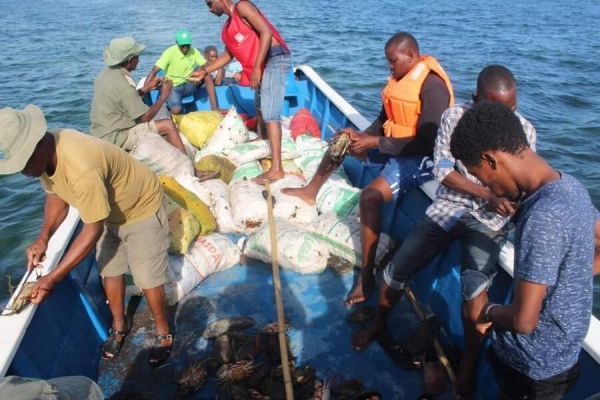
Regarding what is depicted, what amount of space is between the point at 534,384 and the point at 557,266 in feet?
2.15

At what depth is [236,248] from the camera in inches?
153

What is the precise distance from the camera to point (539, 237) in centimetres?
155

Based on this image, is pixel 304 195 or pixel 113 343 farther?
pixel 304 195

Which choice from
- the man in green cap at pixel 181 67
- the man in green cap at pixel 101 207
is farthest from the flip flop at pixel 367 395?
the man in green cap at pixel 181 67

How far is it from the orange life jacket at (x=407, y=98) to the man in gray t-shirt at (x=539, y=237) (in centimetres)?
154

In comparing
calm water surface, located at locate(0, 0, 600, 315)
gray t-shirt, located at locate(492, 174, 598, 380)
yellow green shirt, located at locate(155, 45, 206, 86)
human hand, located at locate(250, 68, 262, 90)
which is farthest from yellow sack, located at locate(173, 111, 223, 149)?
gray t-shirt, located at locate(492, 174, 598, 380)

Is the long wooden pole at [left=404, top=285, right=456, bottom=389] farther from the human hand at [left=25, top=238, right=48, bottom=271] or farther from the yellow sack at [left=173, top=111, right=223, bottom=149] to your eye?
the yellow sack at [left=173, top=111, right=223, bottom=149]

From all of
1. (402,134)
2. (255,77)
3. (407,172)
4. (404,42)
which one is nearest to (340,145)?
(402,134)

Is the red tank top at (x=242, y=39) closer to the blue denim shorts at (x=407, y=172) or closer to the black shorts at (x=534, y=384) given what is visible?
the blue denim shorts at (x=407, y=172)

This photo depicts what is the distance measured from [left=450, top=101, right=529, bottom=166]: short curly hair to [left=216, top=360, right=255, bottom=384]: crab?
6.28ft

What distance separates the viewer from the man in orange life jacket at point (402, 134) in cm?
312

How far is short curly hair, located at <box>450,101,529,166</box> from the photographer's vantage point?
1584mm

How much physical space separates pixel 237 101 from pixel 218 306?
4.43 metres

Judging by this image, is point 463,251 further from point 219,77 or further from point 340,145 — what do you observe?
point 219,77
